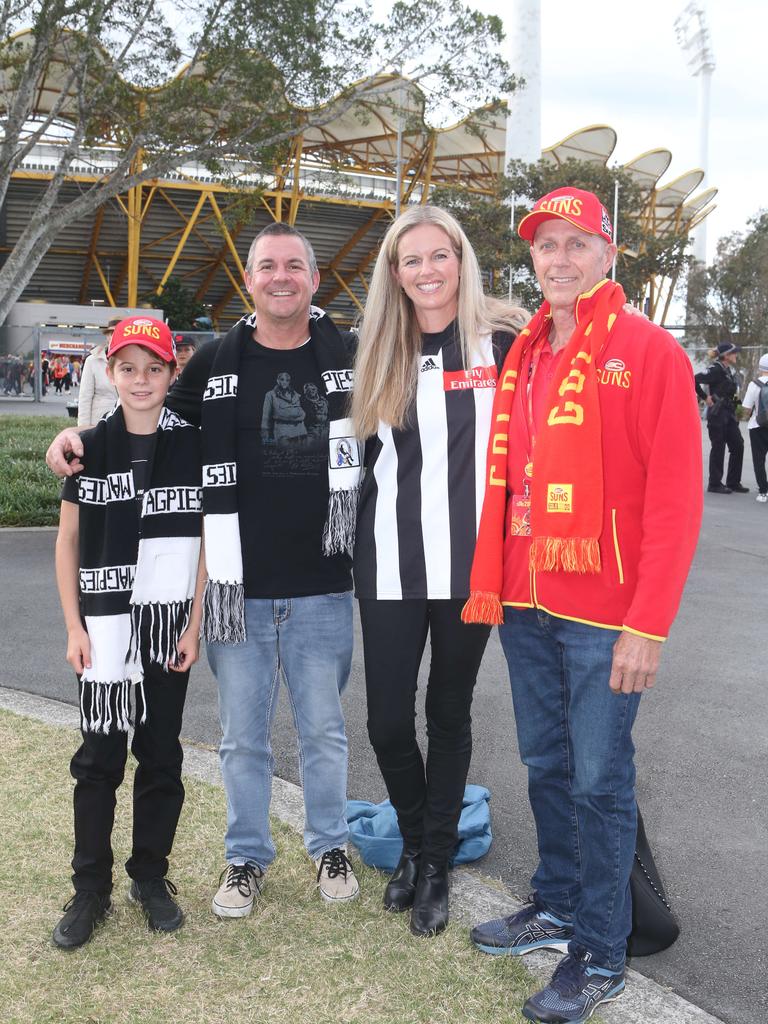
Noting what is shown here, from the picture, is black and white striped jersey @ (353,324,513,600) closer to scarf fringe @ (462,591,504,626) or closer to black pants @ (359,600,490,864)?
black pants @ (359,600,490,864)

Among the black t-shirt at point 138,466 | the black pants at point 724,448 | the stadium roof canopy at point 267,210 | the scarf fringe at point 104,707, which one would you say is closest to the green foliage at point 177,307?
the stadium roof canopy at point 267,210

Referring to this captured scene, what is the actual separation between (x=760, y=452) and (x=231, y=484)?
38.6 ft

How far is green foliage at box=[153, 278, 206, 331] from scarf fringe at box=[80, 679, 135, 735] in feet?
127

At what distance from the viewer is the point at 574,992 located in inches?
103

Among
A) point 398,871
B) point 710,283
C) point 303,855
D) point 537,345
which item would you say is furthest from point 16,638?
point 710,283

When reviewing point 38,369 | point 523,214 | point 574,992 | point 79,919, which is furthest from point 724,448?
point 523,214

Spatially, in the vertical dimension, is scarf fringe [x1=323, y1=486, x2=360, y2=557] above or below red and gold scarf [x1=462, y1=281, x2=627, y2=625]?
below

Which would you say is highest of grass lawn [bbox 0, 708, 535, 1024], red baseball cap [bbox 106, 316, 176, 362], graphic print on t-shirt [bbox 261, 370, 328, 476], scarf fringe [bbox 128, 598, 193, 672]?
red baseball cap [bbox 106, 316, 176, 362]

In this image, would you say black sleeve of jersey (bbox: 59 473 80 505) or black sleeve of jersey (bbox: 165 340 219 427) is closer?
black sleeve of jersey (bbox: 59 473 80 505)

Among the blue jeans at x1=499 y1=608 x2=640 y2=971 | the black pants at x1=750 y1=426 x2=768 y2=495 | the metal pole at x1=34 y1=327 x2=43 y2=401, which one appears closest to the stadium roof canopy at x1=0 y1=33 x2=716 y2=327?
the metal pole at x1=34 y1=327 x2=43 y2=401

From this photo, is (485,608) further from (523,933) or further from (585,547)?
(523,933)

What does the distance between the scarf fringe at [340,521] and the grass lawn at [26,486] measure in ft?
26.5

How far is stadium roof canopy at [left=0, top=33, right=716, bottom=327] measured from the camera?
1661 inches

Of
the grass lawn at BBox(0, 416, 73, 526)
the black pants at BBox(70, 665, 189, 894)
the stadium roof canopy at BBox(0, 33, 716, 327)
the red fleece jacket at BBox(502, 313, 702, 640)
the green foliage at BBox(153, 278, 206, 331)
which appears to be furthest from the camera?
the stadium roof canopy at BBox(0, 33, 716, 327)
